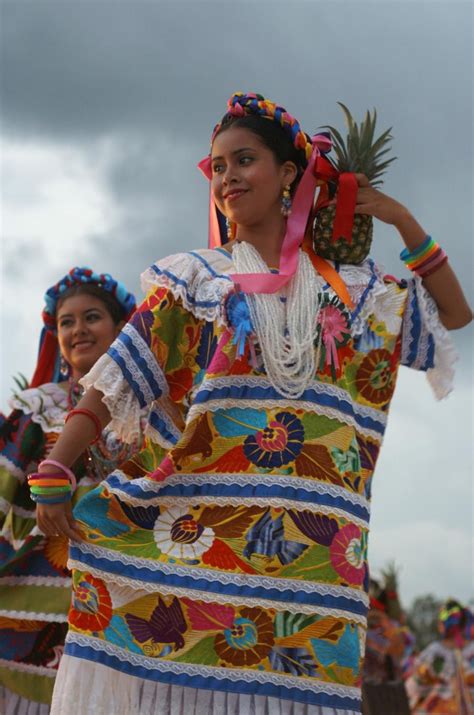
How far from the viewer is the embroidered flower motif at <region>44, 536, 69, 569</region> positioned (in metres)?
5.41

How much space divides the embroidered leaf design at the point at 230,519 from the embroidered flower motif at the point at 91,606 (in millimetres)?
401

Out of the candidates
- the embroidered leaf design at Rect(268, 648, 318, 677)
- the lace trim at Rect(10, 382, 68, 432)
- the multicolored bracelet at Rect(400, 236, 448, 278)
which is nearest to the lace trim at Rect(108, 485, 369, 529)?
the embroidered leaf design at Rect(268, 648, 318, 677)

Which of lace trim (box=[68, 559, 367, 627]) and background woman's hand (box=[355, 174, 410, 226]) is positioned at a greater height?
background woman's hand (box=[355, 174, 410, 226])

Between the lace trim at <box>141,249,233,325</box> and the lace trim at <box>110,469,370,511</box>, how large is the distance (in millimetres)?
521

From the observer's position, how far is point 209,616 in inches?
157

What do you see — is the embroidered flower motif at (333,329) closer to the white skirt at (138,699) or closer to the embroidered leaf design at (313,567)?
the embroidered leaf design at (313,567)

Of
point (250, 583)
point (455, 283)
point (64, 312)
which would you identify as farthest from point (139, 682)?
point (64, 312)

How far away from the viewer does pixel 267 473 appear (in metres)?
4.09

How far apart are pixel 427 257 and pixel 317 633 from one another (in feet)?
4.71

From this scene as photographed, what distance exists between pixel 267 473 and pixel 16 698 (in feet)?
6.61

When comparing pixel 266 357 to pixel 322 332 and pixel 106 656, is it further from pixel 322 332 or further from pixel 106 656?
pixel 106 656

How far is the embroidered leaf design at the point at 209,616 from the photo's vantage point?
3984 mm

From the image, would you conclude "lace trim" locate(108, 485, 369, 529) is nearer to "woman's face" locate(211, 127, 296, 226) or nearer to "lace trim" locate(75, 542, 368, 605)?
"lace trim" locate(75, 542, 368, 605)

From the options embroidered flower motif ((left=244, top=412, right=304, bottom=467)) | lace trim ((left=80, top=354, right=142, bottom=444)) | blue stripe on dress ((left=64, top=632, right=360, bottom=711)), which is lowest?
blue stripe on dress ((left=64, top=632, right=360, bottom=711))
